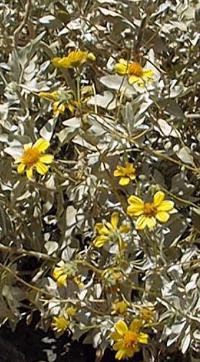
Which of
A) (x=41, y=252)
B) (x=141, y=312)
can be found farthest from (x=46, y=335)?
(x=141, y=312)

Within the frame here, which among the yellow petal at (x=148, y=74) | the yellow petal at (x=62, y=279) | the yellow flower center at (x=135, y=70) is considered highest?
the yellow flower center at (x=135, y=70)

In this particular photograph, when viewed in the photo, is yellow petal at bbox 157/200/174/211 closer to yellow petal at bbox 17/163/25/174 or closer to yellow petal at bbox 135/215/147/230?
yellow petal at bbox 135/215/147/230

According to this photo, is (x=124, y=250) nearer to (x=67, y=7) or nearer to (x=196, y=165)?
(x=196, y=165)

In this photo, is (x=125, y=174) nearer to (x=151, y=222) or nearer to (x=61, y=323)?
(x=151, y=222)

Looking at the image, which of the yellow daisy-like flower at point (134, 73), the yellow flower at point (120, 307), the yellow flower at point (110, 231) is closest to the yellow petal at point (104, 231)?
the yellow flower at point (110, 231)

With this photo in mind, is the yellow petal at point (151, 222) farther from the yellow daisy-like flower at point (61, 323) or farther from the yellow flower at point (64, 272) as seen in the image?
the yellow daisy-like flower at point (61, 323)

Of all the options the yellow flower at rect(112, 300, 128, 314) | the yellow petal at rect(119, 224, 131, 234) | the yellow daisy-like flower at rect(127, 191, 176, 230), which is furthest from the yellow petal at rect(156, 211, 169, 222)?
the yellow flower at rect(112, 300, 128, 314)

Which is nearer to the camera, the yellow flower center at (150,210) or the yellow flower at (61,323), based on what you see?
the yellow flower center at (150,210)
